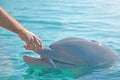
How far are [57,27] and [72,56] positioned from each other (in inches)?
201

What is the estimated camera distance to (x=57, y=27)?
37.5ft

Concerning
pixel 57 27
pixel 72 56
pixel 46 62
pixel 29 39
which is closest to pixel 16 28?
pixel 29 39

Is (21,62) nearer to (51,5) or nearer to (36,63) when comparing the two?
(36,63)

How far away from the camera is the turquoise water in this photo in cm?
658

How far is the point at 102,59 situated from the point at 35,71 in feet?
4.48

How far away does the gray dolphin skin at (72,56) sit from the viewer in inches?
250

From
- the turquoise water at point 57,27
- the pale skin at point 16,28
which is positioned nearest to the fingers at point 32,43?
the pale skin at point 16,28

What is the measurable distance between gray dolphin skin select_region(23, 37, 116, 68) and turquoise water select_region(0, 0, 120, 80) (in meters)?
0.17

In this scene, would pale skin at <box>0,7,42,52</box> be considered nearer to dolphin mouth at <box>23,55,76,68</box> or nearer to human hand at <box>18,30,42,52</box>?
human hand at <box>18,30,42,52</box>

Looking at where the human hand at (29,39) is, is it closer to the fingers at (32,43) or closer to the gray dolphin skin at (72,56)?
the fingers at (32,43)

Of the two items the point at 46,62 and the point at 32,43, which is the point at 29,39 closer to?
the point at 32,43

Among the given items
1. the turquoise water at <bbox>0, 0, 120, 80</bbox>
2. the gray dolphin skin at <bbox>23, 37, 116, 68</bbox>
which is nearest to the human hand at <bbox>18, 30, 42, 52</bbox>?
the gray dolphin skin at <bbox>23, 37, 116, 68</bbox>

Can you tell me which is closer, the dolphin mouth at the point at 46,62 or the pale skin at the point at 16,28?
the pale skin at the point at 16,28

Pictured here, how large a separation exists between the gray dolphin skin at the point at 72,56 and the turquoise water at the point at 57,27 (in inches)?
6.8
